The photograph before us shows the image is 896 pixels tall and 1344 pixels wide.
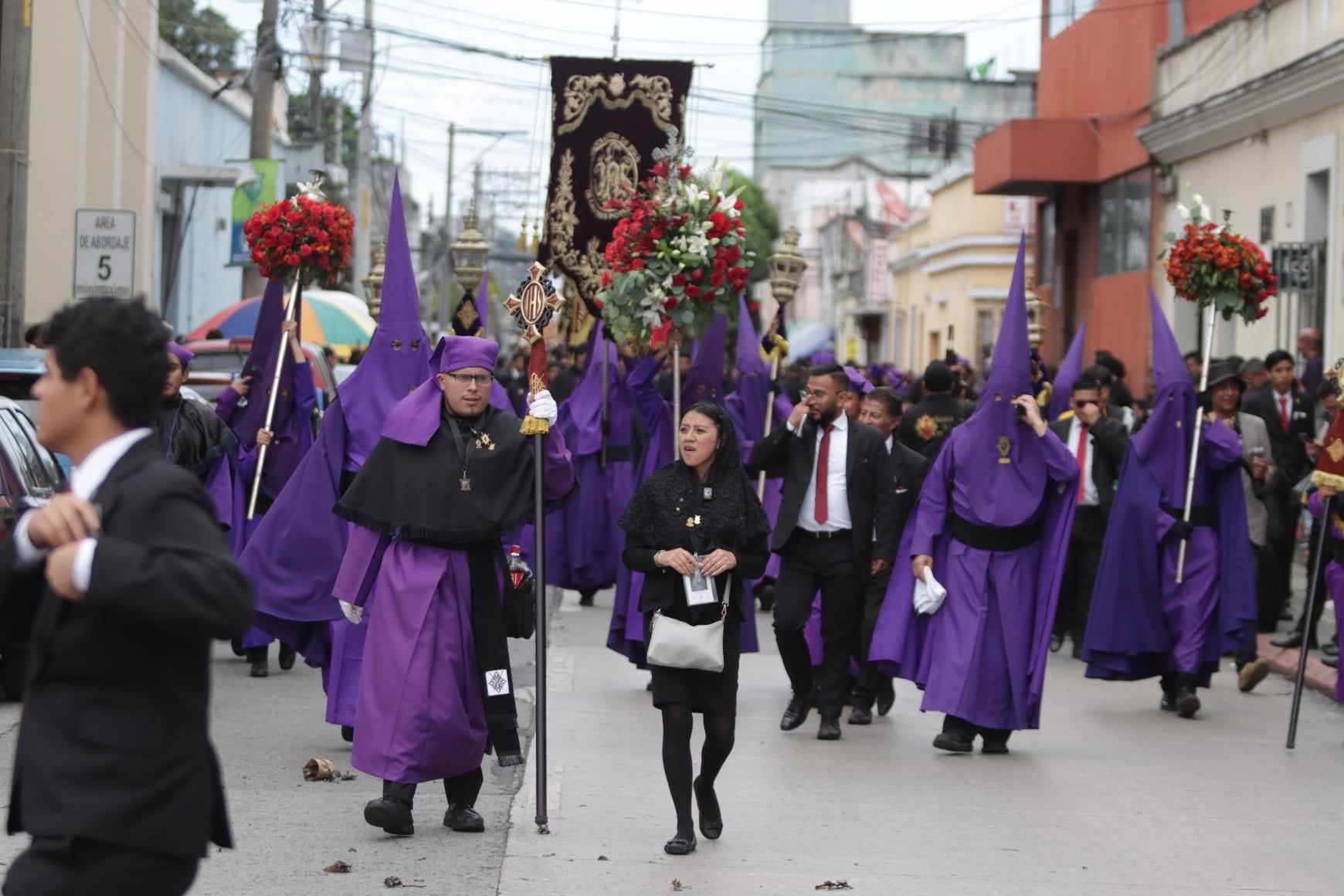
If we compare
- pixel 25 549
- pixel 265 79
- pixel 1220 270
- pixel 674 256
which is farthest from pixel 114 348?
pixel 265 79

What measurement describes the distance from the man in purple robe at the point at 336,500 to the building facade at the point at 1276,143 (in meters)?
10.7

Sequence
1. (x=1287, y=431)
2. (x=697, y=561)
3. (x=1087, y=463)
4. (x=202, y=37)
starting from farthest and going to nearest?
(x=202, y=37) < (x=1287, y=431) < (x=1087, y=463) < (x=697, y=561)

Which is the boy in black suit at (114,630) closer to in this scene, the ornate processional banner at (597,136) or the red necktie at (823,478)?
the red necktie at (823,478)

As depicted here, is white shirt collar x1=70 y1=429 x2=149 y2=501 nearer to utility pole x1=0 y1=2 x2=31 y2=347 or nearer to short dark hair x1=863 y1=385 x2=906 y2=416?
short dark hair x1=863 y1=385 x2=906 y2=416

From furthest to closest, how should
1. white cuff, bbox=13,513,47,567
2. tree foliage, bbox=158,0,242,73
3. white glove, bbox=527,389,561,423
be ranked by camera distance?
tree foliage, bbox=158,0,242,73 < white glove, bbox=527,389,561,423 < white cuff, bbox=13,513,47,567

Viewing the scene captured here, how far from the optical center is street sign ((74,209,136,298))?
16672 millimetres

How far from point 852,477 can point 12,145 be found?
27.0 ft

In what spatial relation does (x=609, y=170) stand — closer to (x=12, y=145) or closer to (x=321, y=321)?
(x=12, y=145)

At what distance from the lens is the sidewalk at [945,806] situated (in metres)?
7.14

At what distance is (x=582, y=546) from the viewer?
15.1 metres

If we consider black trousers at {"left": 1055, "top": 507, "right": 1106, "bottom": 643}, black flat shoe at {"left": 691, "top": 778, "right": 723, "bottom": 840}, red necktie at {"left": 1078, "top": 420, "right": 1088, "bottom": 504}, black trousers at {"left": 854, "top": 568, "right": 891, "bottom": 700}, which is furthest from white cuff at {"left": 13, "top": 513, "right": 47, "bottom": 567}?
black trousers at {"left": 1055, "top": 507, "right": 1106, "bottom": 643}

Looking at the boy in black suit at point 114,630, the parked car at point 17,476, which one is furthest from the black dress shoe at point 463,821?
the boy in black suit at point 114,630

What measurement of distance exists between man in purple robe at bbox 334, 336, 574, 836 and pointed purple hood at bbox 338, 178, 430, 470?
0.98 meters

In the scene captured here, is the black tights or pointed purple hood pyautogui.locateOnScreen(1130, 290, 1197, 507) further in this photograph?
pointed purple hood pyautogui.locateOnScreen(1130, 290, 1197, 507)
